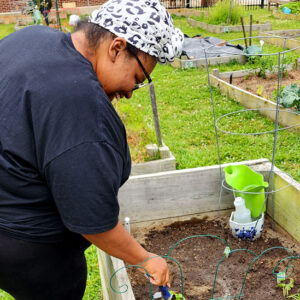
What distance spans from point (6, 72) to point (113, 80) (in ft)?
1.02

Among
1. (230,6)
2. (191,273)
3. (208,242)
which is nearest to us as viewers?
(191,273)

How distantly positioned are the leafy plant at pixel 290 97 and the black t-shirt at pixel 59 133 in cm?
361

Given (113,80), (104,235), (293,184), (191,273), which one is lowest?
(191,273)

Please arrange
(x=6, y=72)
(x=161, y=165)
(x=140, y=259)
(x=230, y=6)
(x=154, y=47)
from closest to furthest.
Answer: (x=6, y=72) → (x=154, y=47) → (x=140, y=259) → (x=161, y=165) → (x=230, y=6)

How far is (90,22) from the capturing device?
123 centimetres

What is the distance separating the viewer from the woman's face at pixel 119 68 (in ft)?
3.87

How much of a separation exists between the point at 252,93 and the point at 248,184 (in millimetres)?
3329

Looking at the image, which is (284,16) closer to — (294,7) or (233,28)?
(294,7)

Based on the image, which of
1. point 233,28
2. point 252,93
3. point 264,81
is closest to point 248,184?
point 252,93

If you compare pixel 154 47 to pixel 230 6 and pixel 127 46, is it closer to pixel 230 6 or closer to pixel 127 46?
pixel 127 46

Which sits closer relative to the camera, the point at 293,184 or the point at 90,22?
the point at 90,22

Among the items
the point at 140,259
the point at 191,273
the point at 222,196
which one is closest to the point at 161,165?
the point at 222,196

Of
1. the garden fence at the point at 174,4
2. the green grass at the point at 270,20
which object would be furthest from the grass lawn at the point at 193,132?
the garden fence at the point at 174,4

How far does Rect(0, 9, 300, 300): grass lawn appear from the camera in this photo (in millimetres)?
3693
